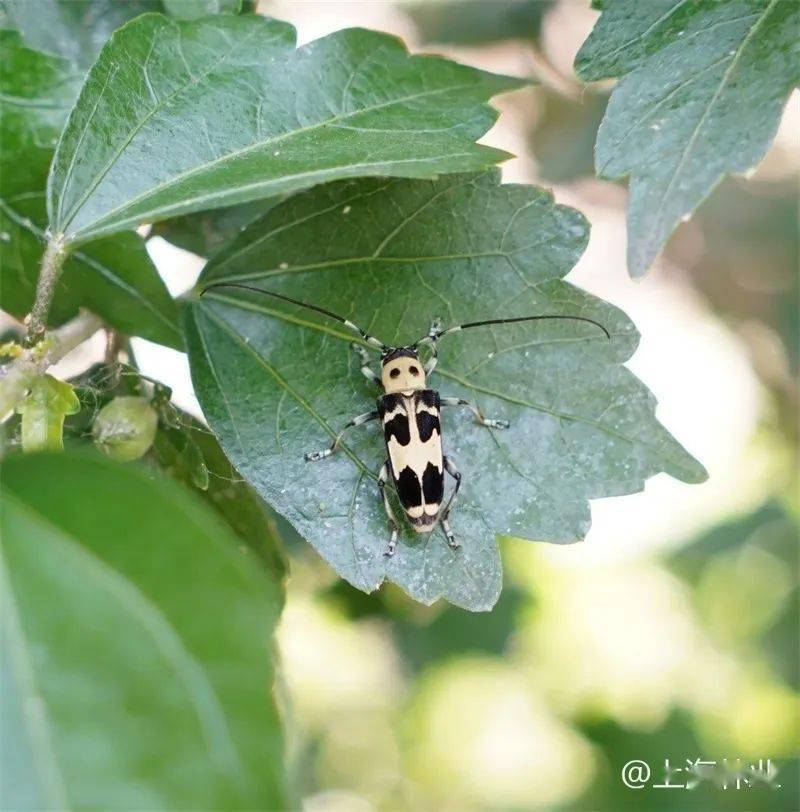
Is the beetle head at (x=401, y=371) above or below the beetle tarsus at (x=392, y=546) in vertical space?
above

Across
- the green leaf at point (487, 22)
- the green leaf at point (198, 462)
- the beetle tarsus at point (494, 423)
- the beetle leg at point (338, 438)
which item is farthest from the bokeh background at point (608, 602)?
the beetle tarsus at point (494, 423)

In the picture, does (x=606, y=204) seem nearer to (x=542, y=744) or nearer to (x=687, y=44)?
(x=687, y=44)

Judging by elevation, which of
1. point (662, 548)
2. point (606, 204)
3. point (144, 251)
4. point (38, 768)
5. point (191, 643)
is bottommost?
point (38, 768)

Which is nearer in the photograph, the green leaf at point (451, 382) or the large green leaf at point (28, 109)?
the green leaf at point (451, 382)

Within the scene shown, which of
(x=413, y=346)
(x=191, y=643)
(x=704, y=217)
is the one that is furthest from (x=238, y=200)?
(x=704, y=217)

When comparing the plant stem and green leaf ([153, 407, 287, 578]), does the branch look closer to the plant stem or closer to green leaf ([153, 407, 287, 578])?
the plant stem

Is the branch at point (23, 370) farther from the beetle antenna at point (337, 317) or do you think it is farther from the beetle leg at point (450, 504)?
the beetle leg at point (450, 504)
